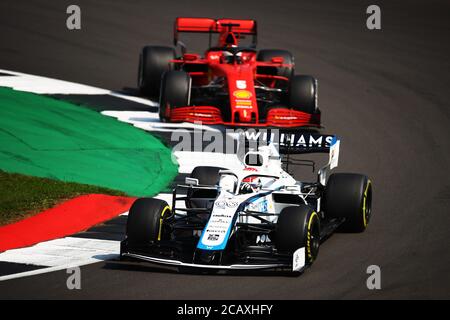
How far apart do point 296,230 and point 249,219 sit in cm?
111

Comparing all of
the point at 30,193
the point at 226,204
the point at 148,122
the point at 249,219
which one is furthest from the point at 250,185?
the point at 148,122

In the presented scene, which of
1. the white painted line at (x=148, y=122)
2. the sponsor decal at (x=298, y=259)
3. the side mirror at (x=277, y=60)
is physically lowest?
the white painted line at (x=148, y=122)

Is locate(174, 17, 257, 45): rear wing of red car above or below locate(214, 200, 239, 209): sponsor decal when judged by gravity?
above

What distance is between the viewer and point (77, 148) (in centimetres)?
1955

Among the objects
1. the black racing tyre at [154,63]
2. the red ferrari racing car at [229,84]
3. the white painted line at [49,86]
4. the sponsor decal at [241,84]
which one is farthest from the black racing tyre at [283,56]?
the white painted line at [49,86]

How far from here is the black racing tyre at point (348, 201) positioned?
49.6 feet

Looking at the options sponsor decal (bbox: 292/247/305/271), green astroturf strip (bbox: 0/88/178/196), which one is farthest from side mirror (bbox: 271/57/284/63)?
sponsor decal (bbox: 292/247/305/271)

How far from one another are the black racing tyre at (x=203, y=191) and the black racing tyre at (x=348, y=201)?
1.49 metres

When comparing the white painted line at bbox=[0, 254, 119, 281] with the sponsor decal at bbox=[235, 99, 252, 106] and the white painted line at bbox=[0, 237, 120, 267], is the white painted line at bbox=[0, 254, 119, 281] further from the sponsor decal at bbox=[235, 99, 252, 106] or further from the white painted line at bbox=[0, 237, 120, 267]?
the sponsor decal at bbox=[235, 99, 252, 106]

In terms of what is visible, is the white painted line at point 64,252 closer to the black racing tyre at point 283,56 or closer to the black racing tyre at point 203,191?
the black racing tyre at point 203,191

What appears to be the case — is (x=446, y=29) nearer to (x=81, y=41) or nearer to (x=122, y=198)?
(x=81, y=41)

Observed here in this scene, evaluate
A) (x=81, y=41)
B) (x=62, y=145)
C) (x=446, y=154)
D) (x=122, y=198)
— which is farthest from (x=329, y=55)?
(x=122, y=198)

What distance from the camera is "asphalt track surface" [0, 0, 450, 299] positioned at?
1266cm

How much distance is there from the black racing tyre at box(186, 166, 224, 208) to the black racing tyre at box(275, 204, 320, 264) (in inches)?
58.4
